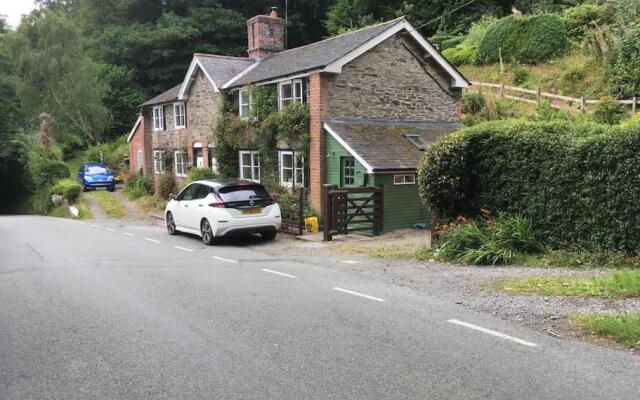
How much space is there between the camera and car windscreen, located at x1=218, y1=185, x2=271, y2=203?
14688 millimetres

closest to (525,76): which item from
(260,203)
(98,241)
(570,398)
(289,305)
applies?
(260,203)

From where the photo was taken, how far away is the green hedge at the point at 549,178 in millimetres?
9516

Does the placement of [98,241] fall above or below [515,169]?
below

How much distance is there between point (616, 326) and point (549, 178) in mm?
5265

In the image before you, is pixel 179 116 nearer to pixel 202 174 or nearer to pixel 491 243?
pixel 202 174

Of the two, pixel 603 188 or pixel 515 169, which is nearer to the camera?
pixel 603 188

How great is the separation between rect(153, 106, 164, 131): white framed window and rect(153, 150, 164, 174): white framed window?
4.59ft

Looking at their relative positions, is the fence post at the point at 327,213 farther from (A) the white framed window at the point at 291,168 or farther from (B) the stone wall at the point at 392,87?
(B) the stone wall at the point at 392,87

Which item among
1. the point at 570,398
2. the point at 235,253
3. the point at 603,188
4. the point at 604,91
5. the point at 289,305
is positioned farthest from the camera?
the point at 604,91

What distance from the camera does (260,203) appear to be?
1503cm

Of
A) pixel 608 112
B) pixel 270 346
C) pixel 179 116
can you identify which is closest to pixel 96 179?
pixel 179 116

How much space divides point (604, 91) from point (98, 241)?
22.8 metres

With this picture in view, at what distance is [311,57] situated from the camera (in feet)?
67.8

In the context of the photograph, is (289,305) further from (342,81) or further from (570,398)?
(342,81)
